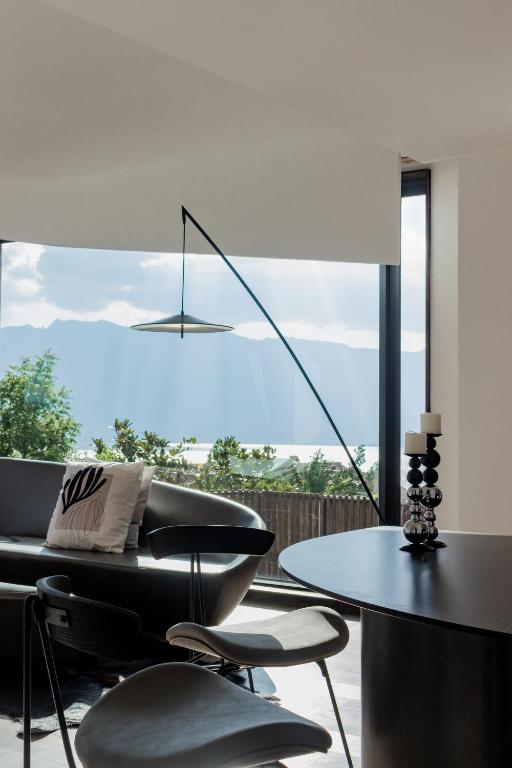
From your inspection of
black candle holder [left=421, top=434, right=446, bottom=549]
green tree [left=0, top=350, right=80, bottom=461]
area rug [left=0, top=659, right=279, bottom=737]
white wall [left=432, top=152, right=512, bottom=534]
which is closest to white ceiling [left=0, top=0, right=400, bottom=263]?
white wall [left=432, top=152, right=512, bottom=534]

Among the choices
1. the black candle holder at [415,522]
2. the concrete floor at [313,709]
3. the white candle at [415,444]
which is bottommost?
the concrete floor at [313,709]

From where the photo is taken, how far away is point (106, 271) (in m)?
5.82

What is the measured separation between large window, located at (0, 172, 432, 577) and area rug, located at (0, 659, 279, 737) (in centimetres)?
153

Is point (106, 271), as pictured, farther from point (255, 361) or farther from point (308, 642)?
point (308, 642)

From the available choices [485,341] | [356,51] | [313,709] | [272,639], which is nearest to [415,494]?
[272,639]

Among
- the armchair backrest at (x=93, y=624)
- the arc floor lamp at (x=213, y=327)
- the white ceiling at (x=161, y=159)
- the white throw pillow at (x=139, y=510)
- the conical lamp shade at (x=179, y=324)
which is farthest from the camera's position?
the white throw pillow at (x=139, y=510)

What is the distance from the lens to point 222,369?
5.48 m

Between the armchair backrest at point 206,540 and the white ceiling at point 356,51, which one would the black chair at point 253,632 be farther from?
the white ceiling at point 356,51

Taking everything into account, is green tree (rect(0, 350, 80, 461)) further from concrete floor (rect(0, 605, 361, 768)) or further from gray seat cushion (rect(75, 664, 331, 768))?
gray seat cushion (rect(75, 664, 331, 768))

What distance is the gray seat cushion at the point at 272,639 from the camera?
7.24 feet

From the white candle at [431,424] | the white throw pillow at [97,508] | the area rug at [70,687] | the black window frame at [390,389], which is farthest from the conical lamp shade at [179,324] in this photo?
the white candle at [431,424]

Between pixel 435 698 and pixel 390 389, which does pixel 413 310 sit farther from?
pixel 435 698

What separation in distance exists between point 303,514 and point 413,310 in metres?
1.34

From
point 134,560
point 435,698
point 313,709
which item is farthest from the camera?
point 134,560
